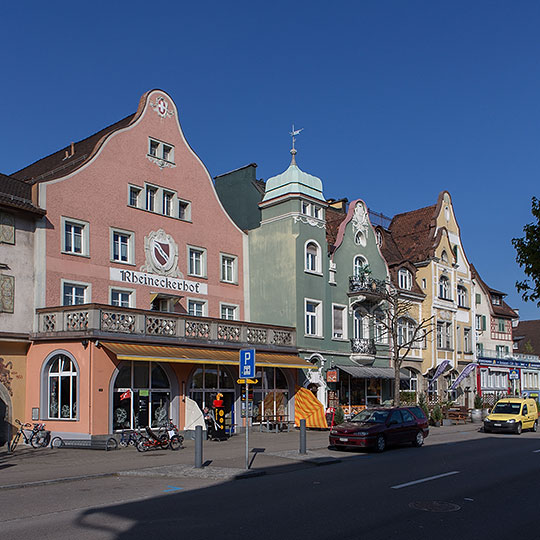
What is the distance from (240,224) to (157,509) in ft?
88.8

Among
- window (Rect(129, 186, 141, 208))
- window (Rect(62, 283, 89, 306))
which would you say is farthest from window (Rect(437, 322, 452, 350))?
window (Rect(62, 283, 89, 306))

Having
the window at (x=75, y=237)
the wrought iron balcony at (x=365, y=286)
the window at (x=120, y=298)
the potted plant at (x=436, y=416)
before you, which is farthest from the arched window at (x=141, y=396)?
the potted plant at (x=436, y=416)

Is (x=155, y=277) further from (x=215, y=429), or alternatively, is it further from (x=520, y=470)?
(x=520, y=470)

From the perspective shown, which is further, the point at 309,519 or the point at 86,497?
the point at 86,497

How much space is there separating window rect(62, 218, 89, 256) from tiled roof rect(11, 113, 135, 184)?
6.47ft

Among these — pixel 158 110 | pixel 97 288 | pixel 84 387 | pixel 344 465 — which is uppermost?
pixel 158 110

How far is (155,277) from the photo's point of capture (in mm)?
28812

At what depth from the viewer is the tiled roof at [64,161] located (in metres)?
27.7

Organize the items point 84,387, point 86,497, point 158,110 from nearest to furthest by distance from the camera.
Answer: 1. point 86,497
2. point 84,387
3. point 158,110

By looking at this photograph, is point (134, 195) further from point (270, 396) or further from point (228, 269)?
point (270, 396)

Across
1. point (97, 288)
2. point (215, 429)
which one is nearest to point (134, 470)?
point (215, 429)

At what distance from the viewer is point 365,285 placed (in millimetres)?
36531

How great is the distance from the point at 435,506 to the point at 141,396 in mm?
15938

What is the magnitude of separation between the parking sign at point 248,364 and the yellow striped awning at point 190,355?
6830 millimetres
